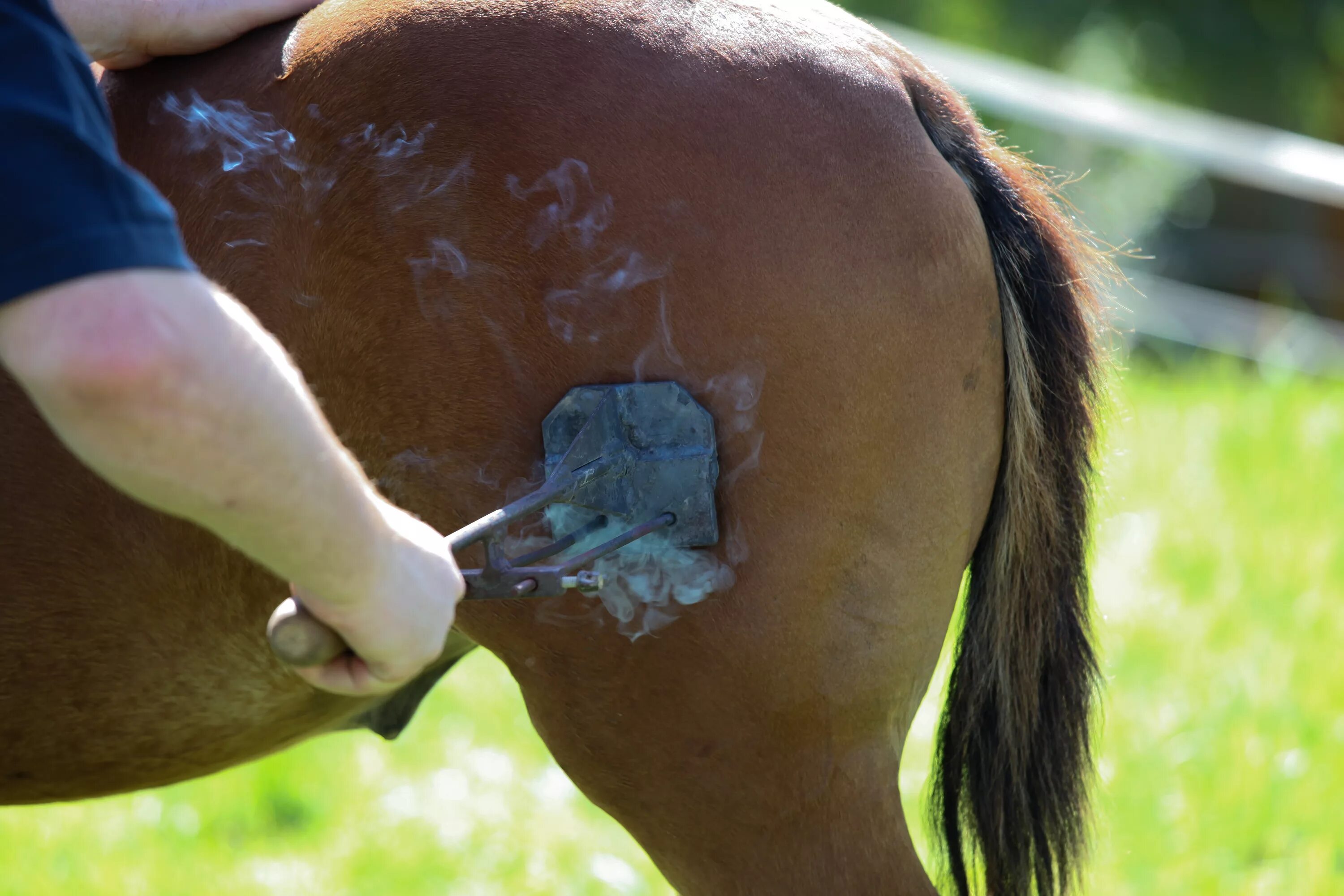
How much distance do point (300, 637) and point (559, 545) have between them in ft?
1.34

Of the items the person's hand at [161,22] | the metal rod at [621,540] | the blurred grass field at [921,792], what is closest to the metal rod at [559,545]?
the metal rod at [621,540]

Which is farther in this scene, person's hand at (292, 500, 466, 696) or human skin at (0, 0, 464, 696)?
person's hand at (292, 500, 466, 696)

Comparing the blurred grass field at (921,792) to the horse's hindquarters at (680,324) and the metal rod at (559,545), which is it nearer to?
the horse's hindquarters at (680,324)

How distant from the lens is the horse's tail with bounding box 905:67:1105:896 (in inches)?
55.6

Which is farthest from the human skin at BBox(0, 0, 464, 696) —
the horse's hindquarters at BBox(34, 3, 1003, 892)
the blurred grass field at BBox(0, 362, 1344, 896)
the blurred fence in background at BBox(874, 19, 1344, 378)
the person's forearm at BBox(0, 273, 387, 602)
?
the blurred fence in background at BBox(874, 19, 1344, 378)

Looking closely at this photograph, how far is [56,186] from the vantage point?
75 centimetres

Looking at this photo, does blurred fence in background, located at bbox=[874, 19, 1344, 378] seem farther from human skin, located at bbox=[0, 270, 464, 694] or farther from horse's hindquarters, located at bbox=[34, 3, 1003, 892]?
human skin, located at bbox=[0, 270, 464, 694]

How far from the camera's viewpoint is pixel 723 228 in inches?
49.1

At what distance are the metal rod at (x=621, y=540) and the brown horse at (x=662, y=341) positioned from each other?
7cm

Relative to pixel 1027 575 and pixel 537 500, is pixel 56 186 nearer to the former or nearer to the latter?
pixel 537 500

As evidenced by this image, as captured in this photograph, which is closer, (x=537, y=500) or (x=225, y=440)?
(x=225, y=440)

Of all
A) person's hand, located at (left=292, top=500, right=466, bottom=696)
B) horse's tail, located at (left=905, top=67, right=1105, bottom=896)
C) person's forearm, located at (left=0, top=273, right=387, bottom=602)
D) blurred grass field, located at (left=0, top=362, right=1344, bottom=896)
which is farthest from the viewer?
blurred grass field, located at (left=0, top=362, right=1344, bottom=896)

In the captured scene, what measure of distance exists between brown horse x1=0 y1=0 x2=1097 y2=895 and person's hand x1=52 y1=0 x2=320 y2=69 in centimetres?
4

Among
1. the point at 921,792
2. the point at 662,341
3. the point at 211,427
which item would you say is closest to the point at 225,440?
the point at 211,427
